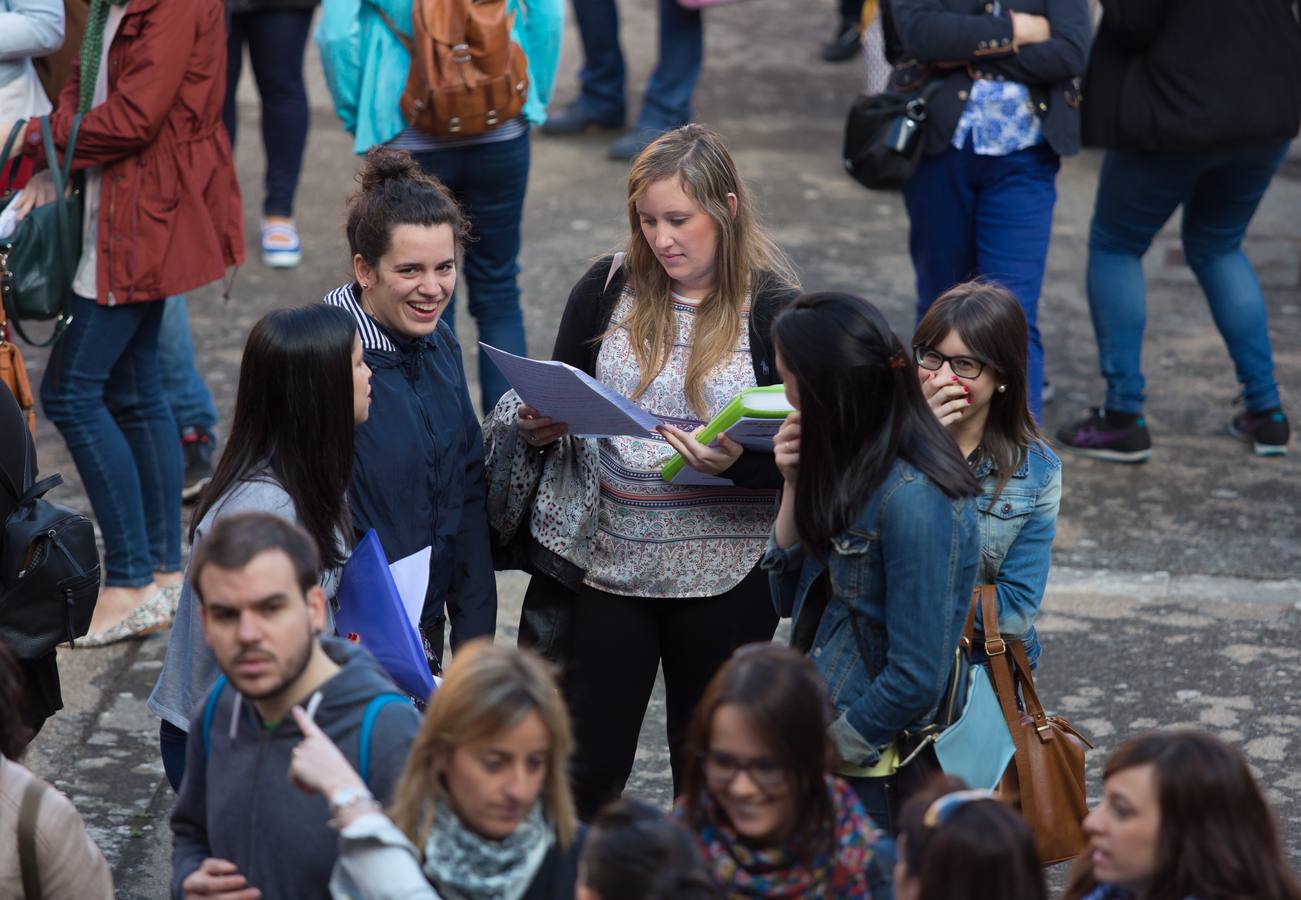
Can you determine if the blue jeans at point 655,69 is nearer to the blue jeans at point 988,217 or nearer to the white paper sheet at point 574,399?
the blue jeans at point 988,217

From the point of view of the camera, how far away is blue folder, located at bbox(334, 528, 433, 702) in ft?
9.73

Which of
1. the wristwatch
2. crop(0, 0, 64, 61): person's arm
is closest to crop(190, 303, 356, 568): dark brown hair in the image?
the wristwatch

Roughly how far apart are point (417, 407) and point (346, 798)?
120cm

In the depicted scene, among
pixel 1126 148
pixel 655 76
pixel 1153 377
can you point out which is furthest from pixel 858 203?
pixel 1126 148

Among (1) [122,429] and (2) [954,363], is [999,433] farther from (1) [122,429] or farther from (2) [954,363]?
(1) [122,429]

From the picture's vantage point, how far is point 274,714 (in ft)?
8.00

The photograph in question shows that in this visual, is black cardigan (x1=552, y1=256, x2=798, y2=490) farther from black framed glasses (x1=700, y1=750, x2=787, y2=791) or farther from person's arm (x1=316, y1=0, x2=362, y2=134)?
person's arm (x1=316, y1=0, x2=362, y2=134)

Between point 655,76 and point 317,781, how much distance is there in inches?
268

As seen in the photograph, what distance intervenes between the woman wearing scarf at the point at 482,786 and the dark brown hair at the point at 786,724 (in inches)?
7.9

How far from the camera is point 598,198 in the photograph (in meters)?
8.24

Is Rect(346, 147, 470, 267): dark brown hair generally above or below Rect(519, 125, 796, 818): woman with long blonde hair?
above

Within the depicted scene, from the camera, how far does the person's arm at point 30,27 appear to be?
4.45 metres

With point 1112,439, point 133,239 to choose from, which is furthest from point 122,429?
point 1112,439

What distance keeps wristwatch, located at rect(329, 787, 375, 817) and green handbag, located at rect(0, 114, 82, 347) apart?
2624 millimetres
